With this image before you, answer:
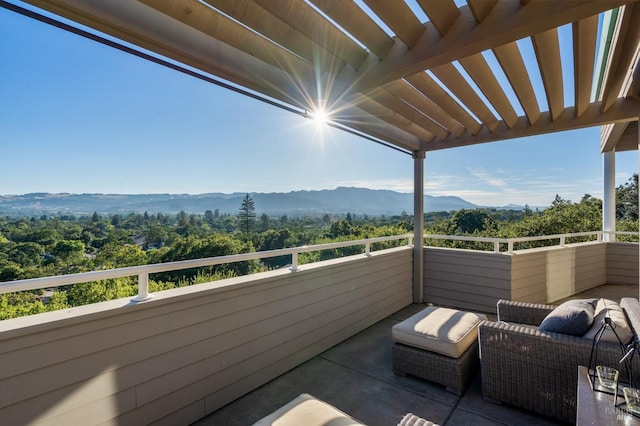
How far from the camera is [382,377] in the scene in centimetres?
271

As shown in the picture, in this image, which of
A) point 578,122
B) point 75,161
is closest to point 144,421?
point 578,122

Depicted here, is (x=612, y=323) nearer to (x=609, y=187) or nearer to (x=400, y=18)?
(x=400, y=18)

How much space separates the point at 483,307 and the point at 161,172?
1635 cm

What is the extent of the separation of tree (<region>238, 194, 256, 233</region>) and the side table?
10841 mm

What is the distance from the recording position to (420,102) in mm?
2836

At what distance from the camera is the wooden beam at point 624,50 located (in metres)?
1.74

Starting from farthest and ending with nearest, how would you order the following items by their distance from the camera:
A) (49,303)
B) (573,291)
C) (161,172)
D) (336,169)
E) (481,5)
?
(161,172), (336,169), (573,291), (49,303), (481,5)

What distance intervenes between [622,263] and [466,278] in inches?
150

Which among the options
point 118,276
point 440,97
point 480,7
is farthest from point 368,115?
point 118,276

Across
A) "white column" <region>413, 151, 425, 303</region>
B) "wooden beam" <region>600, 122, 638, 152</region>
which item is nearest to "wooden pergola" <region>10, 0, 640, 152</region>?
"white column" <region>413, 151, 425, 303</region>

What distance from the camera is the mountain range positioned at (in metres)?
5.35

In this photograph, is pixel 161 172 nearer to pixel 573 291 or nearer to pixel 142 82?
pixel 142 82

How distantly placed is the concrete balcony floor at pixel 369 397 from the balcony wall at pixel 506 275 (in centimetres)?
206

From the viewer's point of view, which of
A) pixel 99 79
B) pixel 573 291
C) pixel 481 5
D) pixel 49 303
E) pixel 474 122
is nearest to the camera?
pixel 481 5
